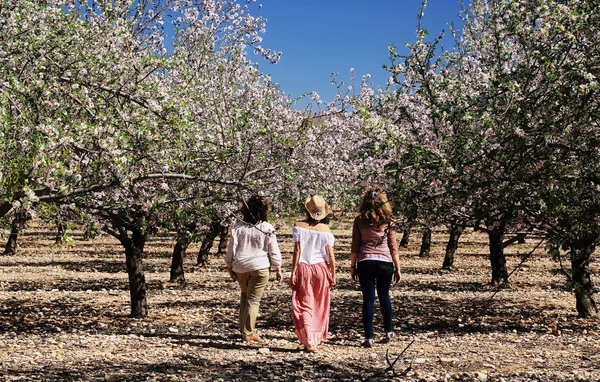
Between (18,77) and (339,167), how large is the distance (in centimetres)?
1568

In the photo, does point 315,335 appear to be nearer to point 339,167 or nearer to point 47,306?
point 47,306

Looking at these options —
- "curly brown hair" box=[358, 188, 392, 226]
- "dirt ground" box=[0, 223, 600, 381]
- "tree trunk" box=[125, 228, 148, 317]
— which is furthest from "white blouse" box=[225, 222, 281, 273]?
"tree trunk" box=[125, 228, 148, 317]

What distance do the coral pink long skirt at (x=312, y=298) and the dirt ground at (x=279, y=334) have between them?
14.7 inches

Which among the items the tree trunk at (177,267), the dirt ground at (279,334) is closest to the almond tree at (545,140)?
the dirt ground at (279,334)

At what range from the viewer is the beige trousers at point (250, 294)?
10805 mm

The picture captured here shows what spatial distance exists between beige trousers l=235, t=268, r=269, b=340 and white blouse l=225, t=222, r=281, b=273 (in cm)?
12

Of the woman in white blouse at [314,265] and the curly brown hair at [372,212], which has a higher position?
the curly brown hair at [372,212]

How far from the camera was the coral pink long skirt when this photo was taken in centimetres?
1048

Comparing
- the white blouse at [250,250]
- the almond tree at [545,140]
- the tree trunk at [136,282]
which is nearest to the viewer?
the almond tree at [545,140]

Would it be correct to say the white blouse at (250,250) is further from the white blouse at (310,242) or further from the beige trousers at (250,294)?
the white blouse at (310,242)

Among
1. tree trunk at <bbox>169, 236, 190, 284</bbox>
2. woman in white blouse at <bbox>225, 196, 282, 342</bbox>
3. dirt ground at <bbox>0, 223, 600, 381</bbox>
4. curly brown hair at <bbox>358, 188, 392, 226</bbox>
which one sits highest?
curly brown hair at <bbox>358, 188, 392, 226</bbox>

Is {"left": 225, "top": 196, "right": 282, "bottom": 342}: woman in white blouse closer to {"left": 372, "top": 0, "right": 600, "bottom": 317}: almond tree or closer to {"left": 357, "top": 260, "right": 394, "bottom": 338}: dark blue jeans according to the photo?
{"left": 357, "top": 260, "right": 394, "bottom": 338}: dark blue jeans

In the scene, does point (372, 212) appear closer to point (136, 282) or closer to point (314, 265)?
point (314, 265)

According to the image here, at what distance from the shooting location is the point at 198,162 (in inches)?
403
